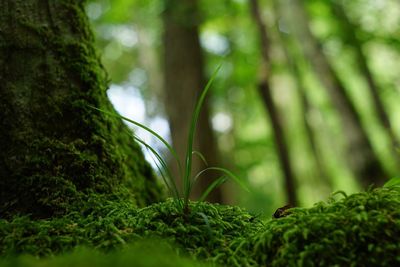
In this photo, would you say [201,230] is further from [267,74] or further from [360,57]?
[360,57]

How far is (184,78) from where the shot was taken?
19.3 ft

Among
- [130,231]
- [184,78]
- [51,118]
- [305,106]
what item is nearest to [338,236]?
[130,231]

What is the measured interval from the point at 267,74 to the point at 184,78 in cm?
250

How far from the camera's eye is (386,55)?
20.2 m

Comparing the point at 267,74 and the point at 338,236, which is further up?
the point at 267,74

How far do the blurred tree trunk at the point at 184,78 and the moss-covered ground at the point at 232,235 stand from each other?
3.94 meters

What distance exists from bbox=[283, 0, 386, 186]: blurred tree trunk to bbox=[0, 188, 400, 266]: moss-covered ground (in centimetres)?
382

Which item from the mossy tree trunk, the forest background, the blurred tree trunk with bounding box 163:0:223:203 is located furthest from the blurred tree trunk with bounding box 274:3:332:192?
the mossy tree trunk

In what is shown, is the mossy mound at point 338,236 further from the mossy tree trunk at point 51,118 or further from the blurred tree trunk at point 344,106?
Result: the blurred tree trunk at point 344,106

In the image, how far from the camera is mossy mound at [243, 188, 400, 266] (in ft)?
4.32

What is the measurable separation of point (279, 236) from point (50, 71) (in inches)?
50.5

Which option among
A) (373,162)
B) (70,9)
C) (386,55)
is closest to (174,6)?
(373,162)

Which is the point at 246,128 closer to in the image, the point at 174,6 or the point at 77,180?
the point at 174,6

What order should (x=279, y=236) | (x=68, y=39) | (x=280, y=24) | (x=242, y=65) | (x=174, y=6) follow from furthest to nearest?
(x=280, y=24)
(x=242, y=65)
(x=174, y=6)
(x=68, y=39)
(x=279, y=236)
